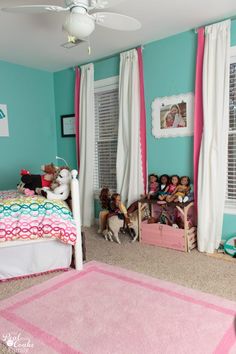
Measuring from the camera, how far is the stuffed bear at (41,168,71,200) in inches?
101

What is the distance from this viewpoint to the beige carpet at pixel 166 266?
2145 millimetres

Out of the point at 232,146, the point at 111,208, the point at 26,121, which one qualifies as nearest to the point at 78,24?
the point at 232,146

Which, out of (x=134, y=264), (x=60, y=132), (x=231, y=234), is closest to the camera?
(x=134, y=264)

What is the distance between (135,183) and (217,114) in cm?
123

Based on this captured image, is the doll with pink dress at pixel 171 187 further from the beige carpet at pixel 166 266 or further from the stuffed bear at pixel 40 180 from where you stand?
the stuffed bear at pixel 40 180

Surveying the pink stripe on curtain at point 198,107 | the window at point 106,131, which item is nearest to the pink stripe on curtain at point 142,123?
the window at point 106,131

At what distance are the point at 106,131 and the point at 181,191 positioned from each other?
1.48 meters

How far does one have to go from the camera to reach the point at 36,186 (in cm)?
286

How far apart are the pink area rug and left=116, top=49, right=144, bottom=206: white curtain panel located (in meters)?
1.37

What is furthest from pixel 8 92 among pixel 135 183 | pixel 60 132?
pixel 135 183

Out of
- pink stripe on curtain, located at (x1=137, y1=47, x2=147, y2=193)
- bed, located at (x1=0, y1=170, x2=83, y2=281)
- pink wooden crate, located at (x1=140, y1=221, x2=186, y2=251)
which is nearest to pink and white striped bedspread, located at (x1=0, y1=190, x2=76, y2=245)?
bed, located at (x1=0, y1=170, x2=83, y2=281)

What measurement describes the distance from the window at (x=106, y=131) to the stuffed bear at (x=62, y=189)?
133cm

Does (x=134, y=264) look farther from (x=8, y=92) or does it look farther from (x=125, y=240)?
(x=8, y=92)

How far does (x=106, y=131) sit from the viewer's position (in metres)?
3.87
